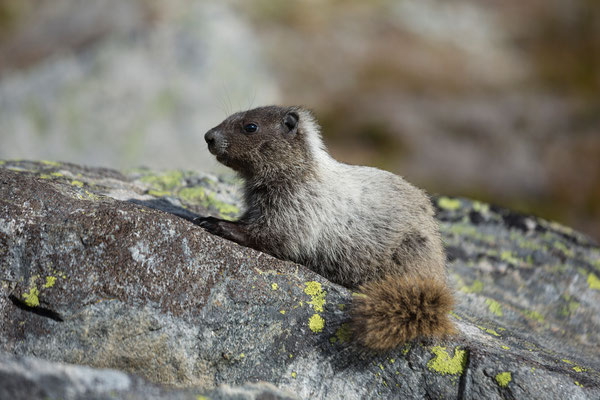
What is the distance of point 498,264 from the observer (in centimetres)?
891

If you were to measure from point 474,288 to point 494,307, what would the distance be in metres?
0.75

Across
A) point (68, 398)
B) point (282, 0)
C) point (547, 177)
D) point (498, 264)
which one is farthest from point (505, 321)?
point (282, 0)

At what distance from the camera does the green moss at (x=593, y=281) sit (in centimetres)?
845

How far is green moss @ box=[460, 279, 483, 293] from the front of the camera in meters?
7.96

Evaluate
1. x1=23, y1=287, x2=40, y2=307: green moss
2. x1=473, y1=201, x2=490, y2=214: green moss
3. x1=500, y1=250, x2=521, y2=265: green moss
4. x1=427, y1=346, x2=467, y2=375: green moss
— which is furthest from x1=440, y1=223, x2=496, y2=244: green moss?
x1=23, y1=287, x2=40, y2=307: green moss

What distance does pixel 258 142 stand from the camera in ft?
22.5

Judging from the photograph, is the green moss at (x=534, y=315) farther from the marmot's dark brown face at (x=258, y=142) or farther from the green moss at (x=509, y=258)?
the marmot's dark brown face at (x=258, y=142)

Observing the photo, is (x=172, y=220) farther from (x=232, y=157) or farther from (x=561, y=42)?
(x=561, y=42)

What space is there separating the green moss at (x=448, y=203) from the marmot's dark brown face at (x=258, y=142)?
477cm

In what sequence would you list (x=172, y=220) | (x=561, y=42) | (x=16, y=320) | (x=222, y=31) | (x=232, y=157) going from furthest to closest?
(x=561, y=42), (x=222, y=31), (x=232, y=157), (x=172, y=220), (x=16, y=320)

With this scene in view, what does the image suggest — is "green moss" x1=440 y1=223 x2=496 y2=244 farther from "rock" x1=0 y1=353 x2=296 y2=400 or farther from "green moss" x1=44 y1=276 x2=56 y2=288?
"green moss" x1=44 y1=276 x2=56 y2=288

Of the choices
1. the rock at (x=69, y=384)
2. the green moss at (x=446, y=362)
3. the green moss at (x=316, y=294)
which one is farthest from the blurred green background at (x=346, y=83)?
the rock at (x=69, y=384)

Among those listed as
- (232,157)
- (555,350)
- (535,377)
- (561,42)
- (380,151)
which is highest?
(561,42)

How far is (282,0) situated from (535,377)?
61.5 ft
